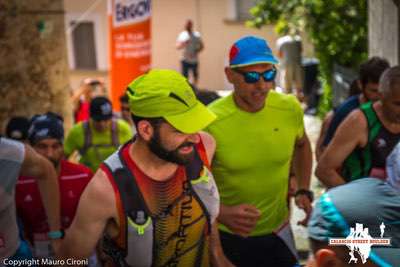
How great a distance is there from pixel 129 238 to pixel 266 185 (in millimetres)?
1327

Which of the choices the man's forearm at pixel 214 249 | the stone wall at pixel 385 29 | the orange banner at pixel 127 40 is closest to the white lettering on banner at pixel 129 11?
the orange banner at pixel 127 40

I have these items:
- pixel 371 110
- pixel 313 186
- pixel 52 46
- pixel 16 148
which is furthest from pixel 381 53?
pixel 16 148

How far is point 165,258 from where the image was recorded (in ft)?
10.2

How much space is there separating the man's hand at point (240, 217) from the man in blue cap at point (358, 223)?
1877 millimetres

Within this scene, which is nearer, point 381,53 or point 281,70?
point 381,53

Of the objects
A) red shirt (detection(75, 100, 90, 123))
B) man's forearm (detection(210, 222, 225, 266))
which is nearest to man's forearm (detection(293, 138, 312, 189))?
man's forearm (detection(210, 222, 225, 266))

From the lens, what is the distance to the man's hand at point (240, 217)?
3926 millimetres

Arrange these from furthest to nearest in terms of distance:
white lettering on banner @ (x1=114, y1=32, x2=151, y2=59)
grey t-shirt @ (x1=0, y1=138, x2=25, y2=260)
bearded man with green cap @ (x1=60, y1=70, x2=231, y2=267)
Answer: white lettering on banner @ (x1=114, y1=32, x2=151, y2=59)
grey t-shirt @ (x1=0, y1=138, x2=25, y2=260)
bearded man with green cap @ (x1=60, y1=70, x2=231, y2=267)

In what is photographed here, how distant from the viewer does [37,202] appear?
445 cm

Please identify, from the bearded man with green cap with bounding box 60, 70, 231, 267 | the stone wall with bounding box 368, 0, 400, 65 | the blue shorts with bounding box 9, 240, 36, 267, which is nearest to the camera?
the bearded man with green cap with bounding box 60, 70, 231, 267

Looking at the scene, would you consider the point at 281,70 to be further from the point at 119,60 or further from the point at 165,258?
the point at 165,258

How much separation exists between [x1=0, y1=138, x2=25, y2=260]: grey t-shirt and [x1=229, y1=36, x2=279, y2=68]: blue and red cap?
1.40 meters

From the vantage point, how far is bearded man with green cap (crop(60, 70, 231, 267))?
2969 mm

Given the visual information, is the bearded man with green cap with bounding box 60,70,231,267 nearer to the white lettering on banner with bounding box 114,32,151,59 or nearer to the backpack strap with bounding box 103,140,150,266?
the backpack strap with bounding box 103,140,150,266
